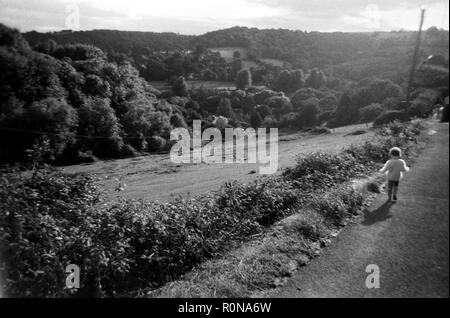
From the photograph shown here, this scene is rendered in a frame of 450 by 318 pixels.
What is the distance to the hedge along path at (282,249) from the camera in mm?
5242

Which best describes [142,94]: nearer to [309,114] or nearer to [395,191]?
[309,114]

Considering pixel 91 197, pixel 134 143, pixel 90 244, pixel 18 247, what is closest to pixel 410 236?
pixel 90 244

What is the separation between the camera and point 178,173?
1289 inches

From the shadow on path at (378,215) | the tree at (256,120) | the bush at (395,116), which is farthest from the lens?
the tree at (256,120)

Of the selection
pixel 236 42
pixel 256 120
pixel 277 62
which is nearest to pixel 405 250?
pixel 256 120

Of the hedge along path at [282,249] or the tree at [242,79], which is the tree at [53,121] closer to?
the hedge along path at [282,249]

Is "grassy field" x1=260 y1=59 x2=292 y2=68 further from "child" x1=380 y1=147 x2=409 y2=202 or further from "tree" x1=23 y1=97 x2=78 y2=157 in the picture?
"child" x1=380 y1=147 x2=409 y2=202

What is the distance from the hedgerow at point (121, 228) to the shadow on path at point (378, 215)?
98 centimetres

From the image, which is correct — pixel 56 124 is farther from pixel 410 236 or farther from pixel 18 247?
pixel 410 236

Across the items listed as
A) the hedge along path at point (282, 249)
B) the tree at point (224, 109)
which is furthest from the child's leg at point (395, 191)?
the tree at point (224, 109)

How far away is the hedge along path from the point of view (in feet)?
17.2

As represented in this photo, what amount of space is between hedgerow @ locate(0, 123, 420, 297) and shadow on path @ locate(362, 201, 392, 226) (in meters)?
0.98

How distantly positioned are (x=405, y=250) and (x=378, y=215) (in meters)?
1.82

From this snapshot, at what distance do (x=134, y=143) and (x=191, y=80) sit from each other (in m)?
61.1
